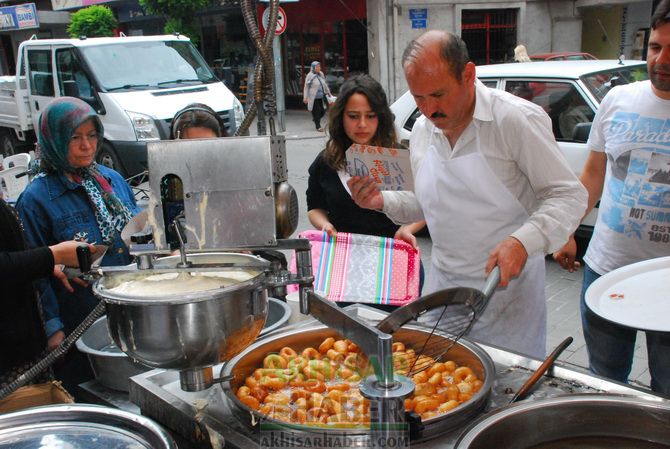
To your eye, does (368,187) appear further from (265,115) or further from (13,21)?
(13,21)

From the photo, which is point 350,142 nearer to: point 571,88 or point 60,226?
point 60,226

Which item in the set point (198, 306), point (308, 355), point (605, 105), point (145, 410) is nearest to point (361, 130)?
point (605, 105)

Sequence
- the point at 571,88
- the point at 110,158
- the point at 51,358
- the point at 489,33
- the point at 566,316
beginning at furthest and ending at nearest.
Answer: the point at 489,33 < the point at 110,158 < the point at 571,88 < the point at 566,316 < the point at 51,358

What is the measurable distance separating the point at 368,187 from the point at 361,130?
33.0 inches

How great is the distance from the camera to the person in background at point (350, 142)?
2.92 meters

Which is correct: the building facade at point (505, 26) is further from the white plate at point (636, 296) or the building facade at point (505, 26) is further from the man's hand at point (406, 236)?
the white plate at point (636, 296)

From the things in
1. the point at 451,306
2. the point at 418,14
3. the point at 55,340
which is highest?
the point at 418,14

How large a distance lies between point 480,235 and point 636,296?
1.71 feet

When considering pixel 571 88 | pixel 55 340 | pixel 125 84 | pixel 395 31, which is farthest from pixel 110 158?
pixel 395 31

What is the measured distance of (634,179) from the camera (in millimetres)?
2230

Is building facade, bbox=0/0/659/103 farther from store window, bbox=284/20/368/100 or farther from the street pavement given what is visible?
the street pavement

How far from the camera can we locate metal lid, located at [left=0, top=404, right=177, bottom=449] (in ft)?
4.00

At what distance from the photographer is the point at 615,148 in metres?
2.29

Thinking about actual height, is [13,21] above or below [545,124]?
above
